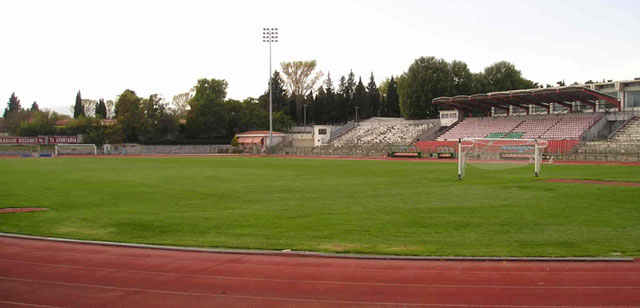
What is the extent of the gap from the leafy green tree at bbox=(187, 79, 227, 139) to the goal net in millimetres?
27356

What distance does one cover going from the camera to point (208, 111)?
92625mm

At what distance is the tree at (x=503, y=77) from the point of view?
81.9m

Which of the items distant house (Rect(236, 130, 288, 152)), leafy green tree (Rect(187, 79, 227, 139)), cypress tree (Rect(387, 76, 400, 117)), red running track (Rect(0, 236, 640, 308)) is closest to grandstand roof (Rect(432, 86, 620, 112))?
distant house (Rect(236, 130, 288, 152))

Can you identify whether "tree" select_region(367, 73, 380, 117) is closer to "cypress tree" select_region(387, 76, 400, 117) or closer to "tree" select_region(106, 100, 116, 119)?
A: "cypress tree" select_region(387, 76, 400, 117)

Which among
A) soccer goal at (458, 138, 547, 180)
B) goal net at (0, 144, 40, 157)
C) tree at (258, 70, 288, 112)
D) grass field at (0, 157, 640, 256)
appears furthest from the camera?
tree at (258, 70, 288, 112)

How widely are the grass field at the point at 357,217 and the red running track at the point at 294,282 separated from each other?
960 millimetres

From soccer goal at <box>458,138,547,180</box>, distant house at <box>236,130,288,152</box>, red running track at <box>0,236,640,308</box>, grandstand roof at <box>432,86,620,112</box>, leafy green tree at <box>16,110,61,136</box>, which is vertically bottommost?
red running track at <box>0,236,640,308</box>

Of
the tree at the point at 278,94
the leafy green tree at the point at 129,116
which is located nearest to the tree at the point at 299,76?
the tree at the point at 278,94

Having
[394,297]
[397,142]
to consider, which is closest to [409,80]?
[397,142]

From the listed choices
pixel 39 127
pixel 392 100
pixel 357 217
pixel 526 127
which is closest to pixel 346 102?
pixel 392 100

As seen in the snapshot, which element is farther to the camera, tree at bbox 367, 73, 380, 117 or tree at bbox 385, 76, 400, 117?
tree at bbox 367, 73, 380, 117

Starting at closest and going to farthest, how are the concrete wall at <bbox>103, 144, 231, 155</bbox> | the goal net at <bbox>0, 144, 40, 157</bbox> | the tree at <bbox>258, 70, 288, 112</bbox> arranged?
1. the goal net at <bbox>0, 144, 40, 157</bbox>
2. the concrete wall at <bbox>103, 144, 231, 155</bbox>
3. the tree at <bbox>258, 70, 288, 112</bbox>

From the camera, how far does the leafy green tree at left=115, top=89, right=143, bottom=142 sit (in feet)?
289

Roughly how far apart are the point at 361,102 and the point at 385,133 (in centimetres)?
2872
